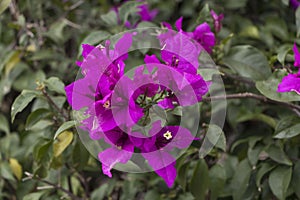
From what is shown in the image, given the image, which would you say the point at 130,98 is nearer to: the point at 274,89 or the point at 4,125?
the point at 274,89

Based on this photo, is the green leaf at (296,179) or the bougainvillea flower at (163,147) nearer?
the bougainvillea flower at (163,147)

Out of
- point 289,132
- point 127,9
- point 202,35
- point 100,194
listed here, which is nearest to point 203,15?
point 202,35

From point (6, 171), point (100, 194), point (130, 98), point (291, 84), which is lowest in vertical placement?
point (100, 194)

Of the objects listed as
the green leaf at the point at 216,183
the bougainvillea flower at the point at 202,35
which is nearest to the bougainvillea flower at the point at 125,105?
the bougainvillea flower at the point at 202,35

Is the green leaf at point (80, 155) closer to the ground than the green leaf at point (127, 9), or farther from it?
closer to the ground

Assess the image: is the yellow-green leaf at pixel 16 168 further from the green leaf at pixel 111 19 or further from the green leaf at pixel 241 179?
the green leaf at pixel 241 179
